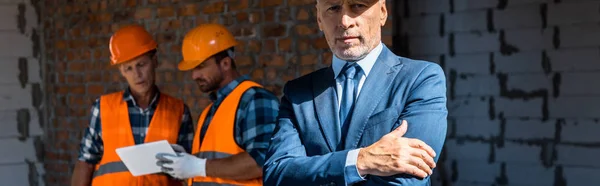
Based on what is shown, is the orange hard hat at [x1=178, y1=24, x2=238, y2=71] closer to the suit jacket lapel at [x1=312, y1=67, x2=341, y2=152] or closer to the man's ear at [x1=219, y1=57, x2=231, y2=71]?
the man's ear at [x1=219, y1=57, x2=231, y2=71]

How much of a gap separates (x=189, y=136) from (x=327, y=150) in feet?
6.77

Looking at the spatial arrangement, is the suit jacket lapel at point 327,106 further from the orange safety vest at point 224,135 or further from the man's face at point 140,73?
the man's face at point 140,73

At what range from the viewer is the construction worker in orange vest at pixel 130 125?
4105mm

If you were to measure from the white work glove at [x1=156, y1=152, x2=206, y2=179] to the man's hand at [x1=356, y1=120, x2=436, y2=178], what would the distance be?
5.78ft

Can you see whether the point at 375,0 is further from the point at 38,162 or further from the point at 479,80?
the point at 38,162

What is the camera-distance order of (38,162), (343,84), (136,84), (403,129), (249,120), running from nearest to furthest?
(403,129) < (343,84) < (249,120) < (136,84) < (38,162)

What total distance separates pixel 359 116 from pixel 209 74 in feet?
6.02

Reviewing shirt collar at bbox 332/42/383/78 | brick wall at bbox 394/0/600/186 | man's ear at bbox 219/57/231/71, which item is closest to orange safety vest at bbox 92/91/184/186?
man's ear at bbox 219/57/231/71

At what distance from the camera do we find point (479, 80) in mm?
4227

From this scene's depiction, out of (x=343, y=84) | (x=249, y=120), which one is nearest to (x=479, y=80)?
(x=249, y=120)

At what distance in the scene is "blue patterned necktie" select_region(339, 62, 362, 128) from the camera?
2264mm

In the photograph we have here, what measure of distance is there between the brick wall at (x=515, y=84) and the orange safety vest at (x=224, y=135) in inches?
41.3

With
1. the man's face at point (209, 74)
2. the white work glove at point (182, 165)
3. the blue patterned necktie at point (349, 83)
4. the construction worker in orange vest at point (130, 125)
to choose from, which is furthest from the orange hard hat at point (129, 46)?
the blue patterned necktie at point (349, 83)

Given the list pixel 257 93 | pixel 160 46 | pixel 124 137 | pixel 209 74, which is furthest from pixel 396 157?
pixel 160 46
